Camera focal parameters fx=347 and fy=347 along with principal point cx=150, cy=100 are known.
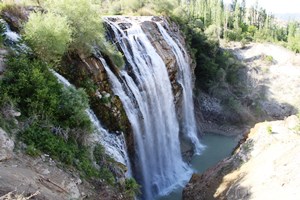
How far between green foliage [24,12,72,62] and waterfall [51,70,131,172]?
94 cm

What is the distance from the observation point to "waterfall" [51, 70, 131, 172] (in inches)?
553

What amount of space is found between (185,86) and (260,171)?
1436cm

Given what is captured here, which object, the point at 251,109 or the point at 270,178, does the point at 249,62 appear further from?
the point at 270,178

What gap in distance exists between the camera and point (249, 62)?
44250 millimetres

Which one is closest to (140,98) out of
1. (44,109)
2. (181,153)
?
(181,153)

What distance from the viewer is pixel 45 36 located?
1295 cm

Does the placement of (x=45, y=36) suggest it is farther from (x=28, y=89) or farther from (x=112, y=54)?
(x=112, y=54)

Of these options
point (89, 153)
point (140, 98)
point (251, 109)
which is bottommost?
point (251, 109)

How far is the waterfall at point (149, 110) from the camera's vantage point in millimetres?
19094

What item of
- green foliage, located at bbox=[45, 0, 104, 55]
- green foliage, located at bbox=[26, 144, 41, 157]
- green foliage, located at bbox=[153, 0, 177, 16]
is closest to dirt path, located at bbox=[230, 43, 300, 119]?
green foliage, located at bbox=[153, 0, 177, 16]

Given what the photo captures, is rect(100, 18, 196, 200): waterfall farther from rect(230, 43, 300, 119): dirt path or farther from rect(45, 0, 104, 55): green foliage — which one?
rect(230, 43, 300, 119): dirt path

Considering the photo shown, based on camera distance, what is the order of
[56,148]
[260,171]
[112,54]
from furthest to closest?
[112,54] < [260,171] < [56,148]

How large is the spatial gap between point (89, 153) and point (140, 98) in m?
8.28

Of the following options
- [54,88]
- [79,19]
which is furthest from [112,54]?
[54,88]
